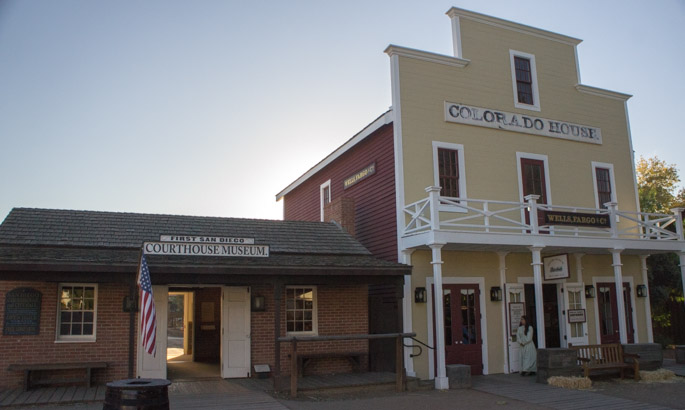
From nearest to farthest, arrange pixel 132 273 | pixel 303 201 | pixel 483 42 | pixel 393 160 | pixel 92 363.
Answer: pixel 132 273, pixel 92 363, pixel 393 160, pixel 483 42, pixel 303 201

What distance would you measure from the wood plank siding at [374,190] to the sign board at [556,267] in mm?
3985

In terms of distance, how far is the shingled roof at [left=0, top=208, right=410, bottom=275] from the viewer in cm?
1094

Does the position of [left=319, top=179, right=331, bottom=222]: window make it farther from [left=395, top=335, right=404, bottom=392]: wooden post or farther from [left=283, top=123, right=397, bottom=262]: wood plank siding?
[left=395, top=335, right=404, bottom=392]: wooden post

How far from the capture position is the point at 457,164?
1518cm

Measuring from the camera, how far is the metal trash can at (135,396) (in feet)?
22.1

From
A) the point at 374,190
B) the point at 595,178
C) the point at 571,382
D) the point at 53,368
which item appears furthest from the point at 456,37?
the point at 53,368

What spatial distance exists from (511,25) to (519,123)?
9.22ft

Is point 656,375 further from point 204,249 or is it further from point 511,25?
point 204,249

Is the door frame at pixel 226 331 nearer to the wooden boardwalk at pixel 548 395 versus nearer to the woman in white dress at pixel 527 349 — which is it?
the wooden boardwalk at pixel 548 395

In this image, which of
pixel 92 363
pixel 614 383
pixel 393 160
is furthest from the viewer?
pixel 393 160

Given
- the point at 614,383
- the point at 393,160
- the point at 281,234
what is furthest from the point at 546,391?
the point at 281,234

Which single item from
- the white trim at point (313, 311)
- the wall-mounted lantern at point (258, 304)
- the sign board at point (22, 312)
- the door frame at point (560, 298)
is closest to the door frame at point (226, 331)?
the wall-mounted lantern at point (258, 304)

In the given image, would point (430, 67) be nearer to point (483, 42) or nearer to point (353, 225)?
point (483, 42)

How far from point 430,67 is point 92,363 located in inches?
409
